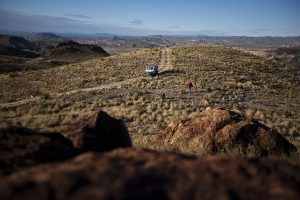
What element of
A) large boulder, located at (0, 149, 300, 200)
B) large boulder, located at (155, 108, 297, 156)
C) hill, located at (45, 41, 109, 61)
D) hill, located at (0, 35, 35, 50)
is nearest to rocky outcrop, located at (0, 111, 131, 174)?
large boulder, located at (0, 149, 300, 200)

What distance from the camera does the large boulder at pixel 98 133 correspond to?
4.84 meters

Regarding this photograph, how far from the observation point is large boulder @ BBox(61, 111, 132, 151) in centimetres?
484

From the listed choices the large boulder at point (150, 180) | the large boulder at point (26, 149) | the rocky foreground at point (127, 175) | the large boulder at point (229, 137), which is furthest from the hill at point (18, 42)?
the large boulder at point (150, 180)

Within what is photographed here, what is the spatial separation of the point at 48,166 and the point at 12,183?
465 mm

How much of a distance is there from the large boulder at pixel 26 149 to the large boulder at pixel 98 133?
0.37 metres

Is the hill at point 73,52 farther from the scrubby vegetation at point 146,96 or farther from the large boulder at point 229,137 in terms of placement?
the large boulder at point 229,137

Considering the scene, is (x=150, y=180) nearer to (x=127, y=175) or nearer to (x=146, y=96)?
(x=127, y=175)

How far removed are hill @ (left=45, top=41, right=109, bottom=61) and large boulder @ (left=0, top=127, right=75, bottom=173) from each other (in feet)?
297

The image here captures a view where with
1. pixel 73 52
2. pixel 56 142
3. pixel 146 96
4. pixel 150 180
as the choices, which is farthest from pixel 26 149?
pixel 73 52

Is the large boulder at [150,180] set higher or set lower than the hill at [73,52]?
higher

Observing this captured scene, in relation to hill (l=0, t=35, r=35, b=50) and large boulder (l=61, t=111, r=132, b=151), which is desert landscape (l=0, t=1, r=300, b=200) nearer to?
large boulder (l=61, t=111, r=132, b=151)

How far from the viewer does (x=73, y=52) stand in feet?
325

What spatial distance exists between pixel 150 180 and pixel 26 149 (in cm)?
180

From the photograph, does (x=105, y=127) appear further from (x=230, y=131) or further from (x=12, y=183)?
(x=230, y=131)
